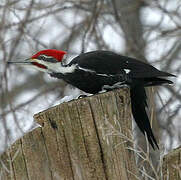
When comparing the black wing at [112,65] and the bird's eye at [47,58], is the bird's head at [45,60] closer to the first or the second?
Result: the bird's eye at [47,58]

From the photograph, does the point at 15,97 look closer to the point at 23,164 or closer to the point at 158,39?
the point at 158,39

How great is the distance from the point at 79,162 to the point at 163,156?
49cm

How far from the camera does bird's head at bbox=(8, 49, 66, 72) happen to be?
4.20 metres

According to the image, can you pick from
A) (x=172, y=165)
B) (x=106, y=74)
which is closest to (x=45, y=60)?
(x=106, y=74)

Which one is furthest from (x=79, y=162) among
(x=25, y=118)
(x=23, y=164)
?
(x=25, y=118)

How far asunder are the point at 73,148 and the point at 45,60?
4.98 feet

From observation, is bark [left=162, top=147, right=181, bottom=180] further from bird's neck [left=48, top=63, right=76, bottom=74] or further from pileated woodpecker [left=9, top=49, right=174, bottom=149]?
bird's neck [left=48, top=63, right=76, bottom=74]

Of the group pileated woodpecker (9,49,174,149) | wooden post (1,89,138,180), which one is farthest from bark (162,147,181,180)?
pileated woodpecker (9,49,174,149)

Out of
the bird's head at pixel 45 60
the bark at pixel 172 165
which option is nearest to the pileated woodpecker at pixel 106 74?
the bird's head at pixel 45 60

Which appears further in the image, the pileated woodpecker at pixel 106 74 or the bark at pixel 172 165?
the pileated woodpecker at pixel 106 74

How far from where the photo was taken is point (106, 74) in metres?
4.34

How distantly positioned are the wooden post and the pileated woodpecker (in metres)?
1.38

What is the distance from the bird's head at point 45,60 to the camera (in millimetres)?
4195

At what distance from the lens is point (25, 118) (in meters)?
5.73
